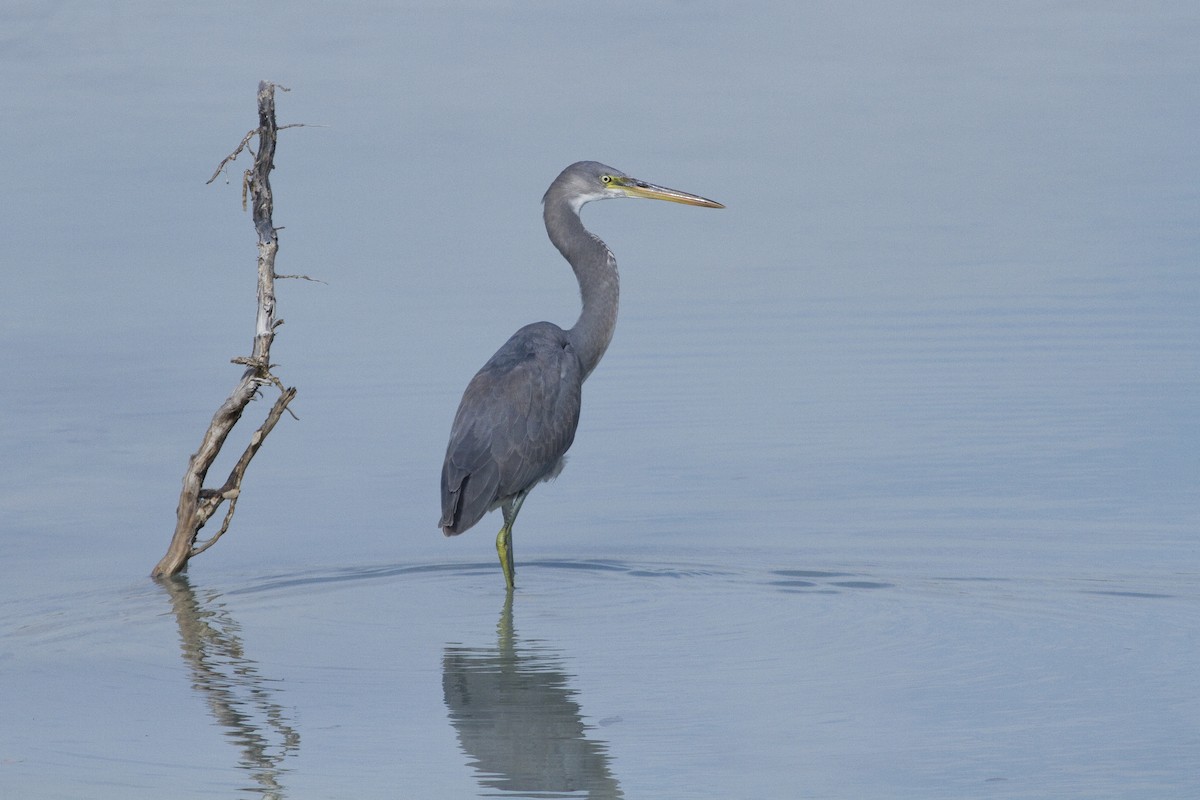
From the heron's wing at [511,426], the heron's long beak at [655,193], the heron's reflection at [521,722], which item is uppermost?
the heron's long beak at [655,193]

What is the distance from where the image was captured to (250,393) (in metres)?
9.44

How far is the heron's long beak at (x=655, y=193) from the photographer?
1113 cm

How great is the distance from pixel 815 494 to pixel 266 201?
3.57 m

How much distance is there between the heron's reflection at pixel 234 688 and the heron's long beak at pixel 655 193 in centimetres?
339

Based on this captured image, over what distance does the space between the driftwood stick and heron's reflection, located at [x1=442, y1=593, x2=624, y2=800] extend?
5.74ft

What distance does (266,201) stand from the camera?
30.5ft

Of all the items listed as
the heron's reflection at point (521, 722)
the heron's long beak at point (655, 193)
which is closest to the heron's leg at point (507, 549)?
the heron's reflection at point (521, 722)

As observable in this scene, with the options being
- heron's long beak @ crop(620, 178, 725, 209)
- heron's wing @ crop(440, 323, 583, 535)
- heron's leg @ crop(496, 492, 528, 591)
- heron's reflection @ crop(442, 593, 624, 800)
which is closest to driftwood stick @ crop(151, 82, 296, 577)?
heron's wing @ crop(440, 323, 583, 535)

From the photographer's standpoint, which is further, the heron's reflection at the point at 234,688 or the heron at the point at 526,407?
the heron at the point at 526,407

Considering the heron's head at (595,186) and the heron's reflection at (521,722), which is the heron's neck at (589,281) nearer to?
the heron's head at (595,186)

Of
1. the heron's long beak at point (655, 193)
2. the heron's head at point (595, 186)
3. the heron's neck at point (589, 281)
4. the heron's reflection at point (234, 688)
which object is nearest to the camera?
the heron's reflection at point (234, 688)

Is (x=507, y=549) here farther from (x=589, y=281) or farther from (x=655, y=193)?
(x=655, y=193)

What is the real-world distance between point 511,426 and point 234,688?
2412 mm

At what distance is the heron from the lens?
374 inches
